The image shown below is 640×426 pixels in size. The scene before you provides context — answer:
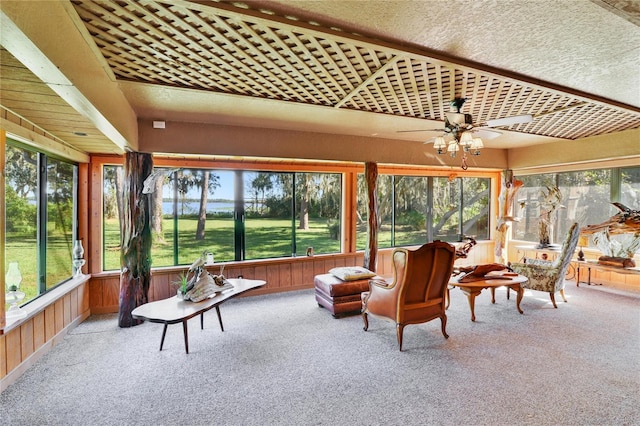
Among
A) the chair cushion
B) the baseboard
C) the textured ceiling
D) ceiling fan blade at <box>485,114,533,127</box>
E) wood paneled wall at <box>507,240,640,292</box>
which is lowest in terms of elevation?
the baseboard

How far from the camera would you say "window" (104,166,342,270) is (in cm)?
527

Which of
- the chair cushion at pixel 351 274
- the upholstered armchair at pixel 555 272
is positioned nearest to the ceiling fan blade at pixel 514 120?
the upholstered armchair at pixel 555 272

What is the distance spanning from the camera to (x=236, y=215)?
220 inches

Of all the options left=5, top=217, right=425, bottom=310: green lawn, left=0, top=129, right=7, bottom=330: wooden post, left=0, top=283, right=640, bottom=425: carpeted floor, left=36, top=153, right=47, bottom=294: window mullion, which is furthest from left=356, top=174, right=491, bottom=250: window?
left=0, top=129, right=7, bottom=330: wooden post

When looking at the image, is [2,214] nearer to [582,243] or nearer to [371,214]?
[371,214]

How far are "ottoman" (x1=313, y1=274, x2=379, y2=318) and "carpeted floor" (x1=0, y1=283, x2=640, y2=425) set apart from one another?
154mm

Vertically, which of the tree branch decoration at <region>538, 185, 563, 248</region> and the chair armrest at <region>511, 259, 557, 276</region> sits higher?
the tree branch decoration at <region>538, 185, 563, 248</region>

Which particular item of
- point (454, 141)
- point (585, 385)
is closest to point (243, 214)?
point (454, 141)

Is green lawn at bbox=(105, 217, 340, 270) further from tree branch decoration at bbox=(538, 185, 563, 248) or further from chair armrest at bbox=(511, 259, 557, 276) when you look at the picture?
tree branch decoration at bbox=(538, 185, 563, 248)

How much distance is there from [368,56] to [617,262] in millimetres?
5588

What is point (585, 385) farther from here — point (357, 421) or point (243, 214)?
point (243, 214)

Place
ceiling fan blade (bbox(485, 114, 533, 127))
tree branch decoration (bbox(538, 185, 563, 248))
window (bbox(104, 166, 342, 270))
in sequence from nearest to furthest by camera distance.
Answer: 1. ceiling fan blade (bbox(485, 114, 533, 127))
2. window (bbox(104, 166, 342, 270))
3. tree branch decoration (bbox(538, 185, 563, 248))

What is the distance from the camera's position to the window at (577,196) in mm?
5629

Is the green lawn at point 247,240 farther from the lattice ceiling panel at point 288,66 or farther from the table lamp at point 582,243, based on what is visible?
the table lamp at point 582,243
